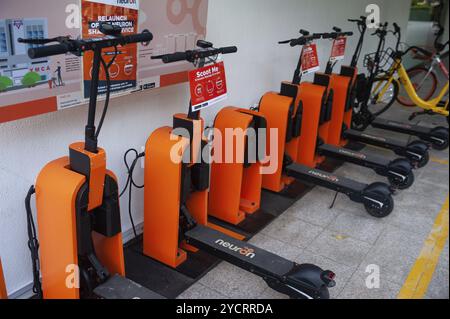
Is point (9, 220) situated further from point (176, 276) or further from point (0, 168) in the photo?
point (176, 276)

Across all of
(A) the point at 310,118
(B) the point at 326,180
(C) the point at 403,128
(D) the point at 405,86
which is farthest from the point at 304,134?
(D) the point at 405,86

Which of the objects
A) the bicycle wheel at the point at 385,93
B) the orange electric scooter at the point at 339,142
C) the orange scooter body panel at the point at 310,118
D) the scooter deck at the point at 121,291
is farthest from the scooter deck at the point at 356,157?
the scooter deck at the point at 121,291

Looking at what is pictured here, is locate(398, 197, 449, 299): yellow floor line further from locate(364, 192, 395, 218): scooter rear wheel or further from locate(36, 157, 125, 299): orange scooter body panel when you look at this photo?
locate(36, 157, 125, 299): orange scooter body panel

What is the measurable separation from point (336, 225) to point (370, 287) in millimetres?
811

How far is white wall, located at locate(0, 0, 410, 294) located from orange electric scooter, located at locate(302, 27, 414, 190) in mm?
452

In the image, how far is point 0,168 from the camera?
211 cm

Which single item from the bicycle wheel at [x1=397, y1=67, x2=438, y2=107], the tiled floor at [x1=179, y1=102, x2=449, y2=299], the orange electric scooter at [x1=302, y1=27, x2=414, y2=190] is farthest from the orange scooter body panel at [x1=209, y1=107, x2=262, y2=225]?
the bicycle wheel at [x1=397, y1=67, x2=438, y2=107]

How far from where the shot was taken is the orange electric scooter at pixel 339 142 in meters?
4.07

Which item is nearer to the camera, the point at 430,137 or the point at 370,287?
the point at 370,287

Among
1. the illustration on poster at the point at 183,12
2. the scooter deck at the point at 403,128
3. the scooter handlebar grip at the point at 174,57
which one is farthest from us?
the scooter deck at the point at 403,128

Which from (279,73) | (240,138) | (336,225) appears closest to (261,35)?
(279,73)

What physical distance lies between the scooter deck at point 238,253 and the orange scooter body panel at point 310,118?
1849mm

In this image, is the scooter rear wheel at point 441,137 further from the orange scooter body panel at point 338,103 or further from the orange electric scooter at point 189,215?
the orange electric scooter at point 189,215
